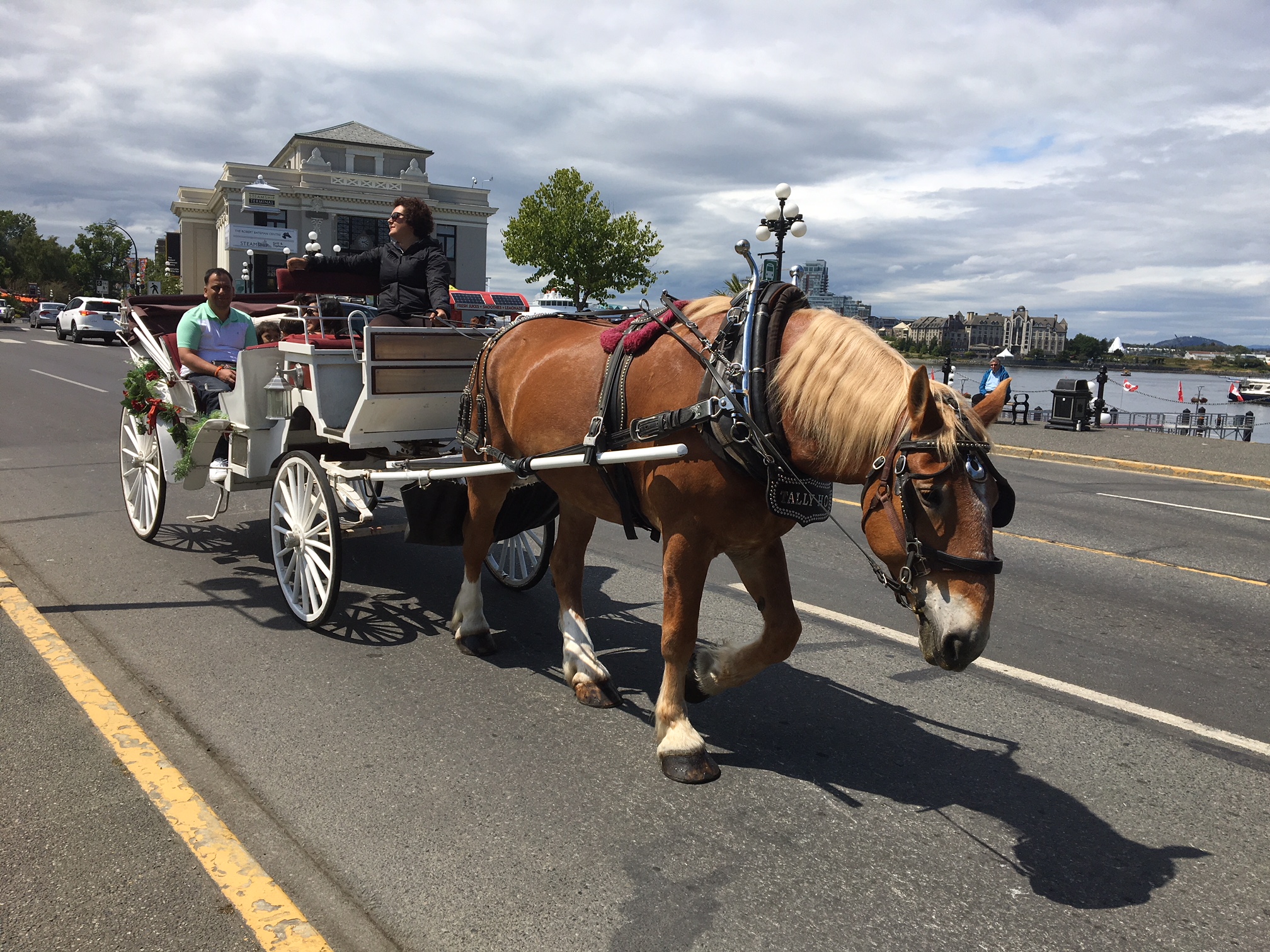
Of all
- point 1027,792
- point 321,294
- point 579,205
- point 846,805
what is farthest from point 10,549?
point 579,205

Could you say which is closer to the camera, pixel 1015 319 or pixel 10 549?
pixel 10 549

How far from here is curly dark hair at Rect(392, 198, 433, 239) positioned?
577 cm

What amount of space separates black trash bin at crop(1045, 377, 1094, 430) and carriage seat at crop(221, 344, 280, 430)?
1729cm

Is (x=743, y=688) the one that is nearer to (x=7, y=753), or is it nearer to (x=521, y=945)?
(x=521, y=945)

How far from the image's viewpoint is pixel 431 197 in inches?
2286

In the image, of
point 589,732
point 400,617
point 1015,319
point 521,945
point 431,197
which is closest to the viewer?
point 521,945

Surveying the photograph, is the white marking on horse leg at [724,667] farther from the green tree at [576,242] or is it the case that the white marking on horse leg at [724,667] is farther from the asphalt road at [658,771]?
the green tree at [576,242]

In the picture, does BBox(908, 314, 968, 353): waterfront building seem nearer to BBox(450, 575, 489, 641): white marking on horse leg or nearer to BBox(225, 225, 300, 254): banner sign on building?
BBox(225, 225, 300, 254): banner sign on building

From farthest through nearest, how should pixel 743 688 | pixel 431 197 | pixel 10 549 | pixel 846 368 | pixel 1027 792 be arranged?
1. pixel 431 197
2. pixel 10 549
3. pixel 743 688
4. pixel 1027 792
5. pixel 846 368

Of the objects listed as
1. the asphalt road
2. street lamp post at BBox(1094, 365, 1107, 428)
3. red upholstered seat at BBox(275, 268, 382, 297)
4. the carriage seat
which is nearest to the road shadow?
the asphalt road

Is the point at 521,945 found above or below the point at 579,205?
below

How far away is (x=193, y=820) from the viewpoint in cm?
314

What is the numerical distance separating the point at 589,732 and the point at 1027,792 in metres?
1.78

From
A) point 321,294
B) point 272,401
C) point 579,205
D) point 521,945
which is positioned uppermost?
point 579,205
